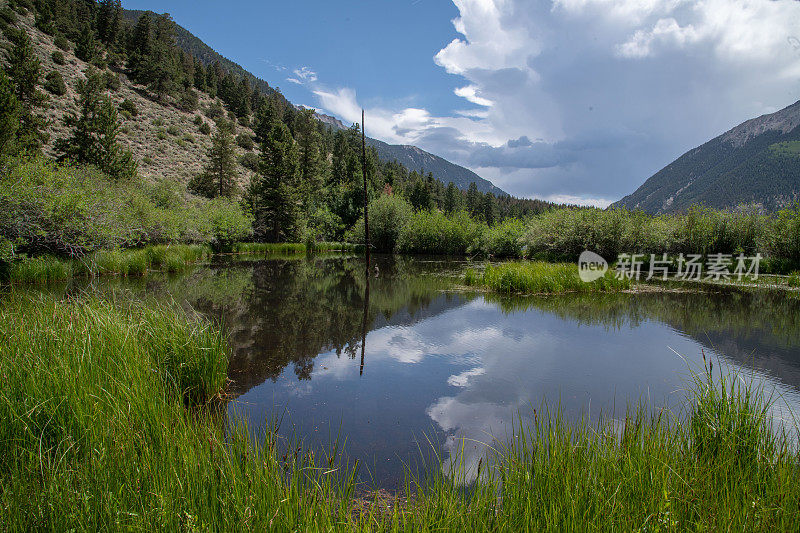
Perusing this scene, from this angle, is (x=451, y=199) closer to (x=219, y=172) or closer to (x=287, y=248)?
(x=219, y=172)

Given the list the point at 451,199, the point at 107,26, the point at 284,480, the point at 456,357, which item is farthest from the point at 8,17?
the point at 284,480

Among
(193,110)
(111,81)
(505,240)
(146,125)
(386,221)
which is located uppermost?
(193,110)

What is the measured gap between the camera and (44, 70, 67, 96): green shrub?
4541 cm

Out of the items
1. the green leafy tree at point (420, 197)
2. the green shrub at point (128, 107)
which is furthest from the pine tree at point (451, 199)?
the green shrub at point (128, 107)

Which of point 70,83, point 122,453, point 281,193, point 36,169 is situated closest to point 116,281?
point 36,169

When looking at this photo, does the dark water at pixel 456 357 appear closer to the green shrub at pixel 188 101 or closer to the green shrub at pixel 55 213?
the green shrub at pixel 55 213

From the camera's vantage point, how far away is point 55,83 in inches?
1795

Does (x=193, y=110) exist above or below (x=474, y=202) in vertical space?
above

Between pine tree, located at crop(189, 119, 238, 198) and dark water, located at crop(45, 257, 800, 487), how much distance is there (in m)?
35.4

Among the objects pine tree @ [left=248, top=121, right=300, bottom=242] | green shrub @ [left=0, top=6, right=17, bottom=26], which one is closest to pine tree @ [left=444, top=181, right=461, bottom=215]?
pine tree @ [left=248, top=121, right=300, bottom=242]

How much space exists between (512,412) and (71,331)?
4.97 m

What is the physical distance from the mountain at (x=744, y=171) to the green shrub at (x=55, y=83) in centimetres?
11772

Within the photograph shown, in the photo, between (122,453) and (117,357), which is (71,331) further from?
(122,453)

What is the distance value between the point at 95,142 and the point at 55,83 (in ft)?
70.6
